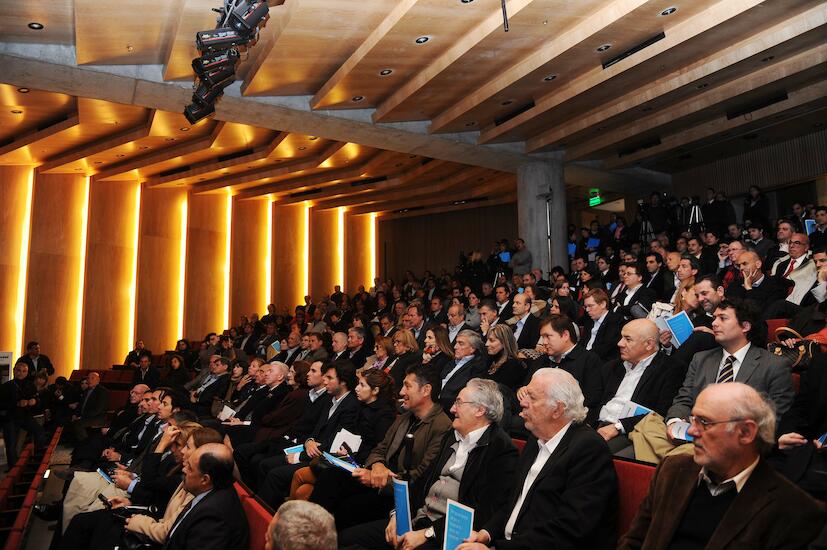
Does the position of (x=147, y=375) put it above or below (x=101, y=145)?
below

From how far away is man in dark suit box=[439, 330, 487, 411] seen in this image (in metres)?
4.53

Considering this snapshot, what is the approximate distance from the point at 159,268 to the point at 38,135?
14.1 ft

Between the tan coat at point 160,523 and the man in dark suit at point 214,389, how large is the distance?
11.7 feet

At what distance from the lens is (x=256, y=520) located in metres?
2.48

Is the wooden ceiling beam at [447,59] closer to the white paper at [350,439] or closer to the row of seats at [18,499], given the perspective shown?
the white paper at [350,439]

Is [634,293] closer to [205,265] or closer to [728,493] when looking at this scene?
[728,493]

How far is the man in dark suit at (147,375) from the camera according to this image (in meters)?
9.47

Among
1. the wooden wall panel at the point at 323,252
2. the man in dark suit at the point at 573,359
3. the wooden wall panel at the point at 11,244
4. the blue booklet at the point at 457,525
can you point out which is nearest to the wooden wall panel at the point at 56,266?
the wooden wall panel at the point at 11,244

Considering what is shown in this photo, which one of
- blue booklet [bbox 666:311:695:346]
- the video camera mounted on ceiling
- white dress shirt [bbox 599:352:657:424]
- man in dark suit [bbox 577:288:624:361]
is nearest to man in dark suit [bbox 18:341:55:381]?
the video camera mounted on ceiling

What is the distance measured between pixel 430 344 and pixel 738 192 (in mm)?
9429

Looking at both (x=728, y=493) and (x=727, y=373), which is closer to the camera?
(x=728, y=493)

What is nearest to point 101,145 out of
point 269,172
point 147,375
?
point 269,172

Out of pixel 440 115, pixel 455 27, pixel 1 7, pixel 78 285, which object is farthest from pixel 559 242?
pixel 78 285

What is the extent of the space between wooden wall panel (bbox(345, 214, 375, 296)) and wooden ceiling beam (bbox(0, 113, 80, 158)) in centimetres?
824
